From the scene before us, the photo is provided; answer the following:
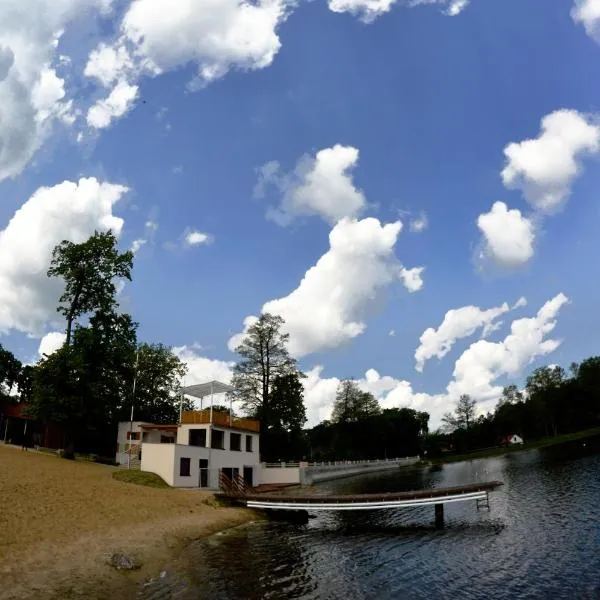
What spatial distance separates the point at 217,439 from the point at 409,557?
1255 inches

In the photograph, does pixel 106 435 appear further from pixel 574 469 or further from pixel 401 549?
pixel 574 469

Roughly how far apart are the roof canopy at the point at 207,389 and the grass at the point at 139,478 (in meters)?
12.2

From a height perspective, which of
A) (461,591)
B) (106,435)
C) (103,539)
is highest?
(106,435)

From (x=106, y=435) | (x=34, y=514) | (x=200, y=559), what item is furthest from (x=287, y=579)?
(x=106, y=435)

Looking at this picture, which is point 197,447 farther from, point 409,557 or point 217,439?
point 409,557

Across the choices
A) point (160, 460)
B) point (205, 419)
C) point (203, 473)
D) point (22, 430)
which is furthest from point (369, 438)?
point (160, 460)

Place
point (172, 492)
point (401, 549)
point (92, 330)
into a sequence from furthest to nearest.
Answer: point (92, 330), point (172, 492), point (401, 549)

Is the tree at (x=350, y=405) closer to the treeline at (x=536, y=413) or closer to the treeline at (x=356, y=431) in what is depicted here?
the treeline at (x=356, y=431)

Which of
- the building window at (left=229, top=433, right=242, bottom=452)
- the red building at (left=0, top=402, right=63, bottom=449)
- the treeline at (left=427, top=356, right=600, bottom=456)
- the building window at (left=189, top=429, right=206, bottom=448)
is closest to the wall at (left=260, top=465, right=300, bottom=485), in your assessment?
the building window at (left=229, top=433, right=242, bottom=452)

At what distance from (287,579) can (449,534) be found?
13.0 m

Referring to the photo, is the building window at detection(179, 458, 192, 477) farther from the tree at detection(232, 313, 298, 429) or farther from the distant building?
the distant building

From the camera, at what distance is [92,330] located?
169ft

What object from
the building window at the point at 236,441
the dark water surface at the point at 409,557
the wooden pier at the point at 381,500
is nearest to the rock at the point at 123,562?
the dark water surface at the point at 409,557

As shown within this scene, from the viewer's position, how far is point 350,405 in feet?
430
